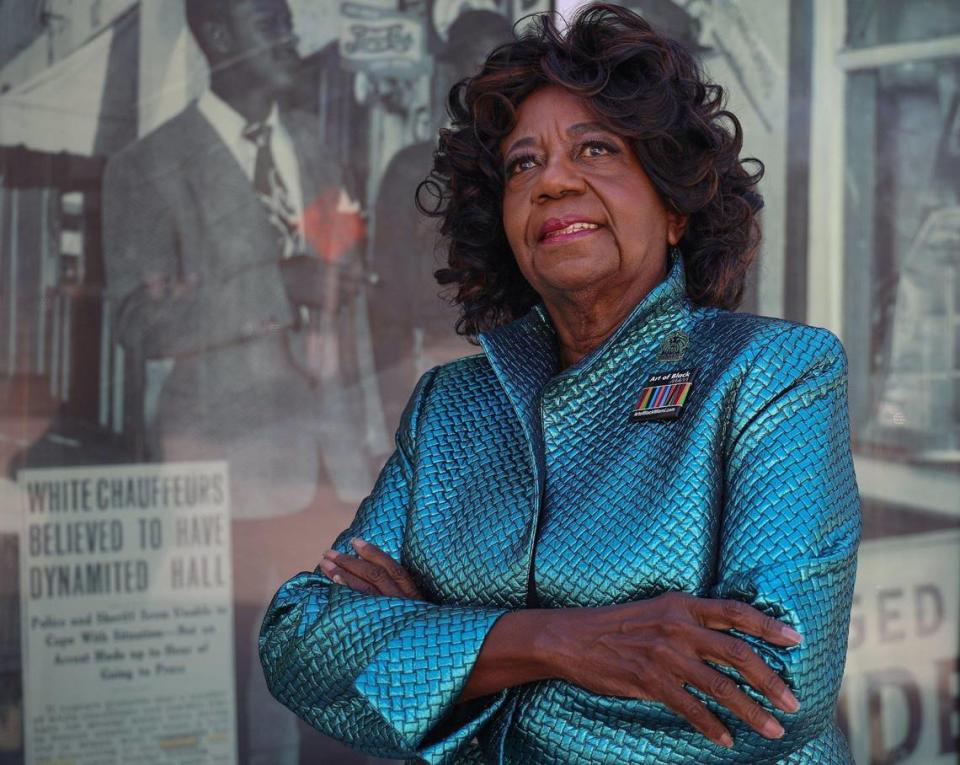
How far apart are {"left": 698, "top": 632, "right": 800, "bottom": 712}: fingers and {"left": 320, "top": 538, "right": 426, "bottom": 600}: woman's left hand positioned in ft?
1.62

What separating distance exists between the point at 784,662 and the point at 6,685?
8.21ft

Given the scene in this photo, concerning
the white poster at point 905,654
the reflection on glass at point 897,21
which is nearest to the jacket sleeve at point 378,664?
the white poster at point 905,654

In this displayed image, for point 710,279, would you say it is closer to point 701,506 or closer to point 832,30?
point 701,506

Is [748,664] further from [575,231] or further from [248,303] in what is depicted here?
[248,303]

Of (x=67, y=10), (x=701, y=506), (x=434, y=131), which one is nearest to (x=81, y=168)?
(x=67, y=10)

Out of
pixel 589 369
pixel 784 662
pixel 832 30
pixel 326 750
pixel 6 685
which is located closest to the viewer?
pixel 784 662

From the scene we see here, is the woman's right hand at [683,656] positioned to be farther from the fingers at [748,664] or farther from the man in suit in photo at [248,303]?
the man in suit in photo at [248,303]

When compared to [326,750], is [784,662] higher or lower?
higher

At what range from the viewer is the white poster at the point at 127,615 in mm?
3445

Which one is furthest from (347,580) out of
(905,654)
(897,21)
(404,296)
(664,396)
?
(897,21)

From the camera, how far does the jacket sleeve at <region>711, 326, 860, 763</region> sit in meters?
1.55

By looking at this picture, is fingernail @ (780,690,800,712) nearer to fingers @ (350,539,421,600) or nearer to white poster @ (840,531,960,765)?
fingers @ (350,539,421,600)

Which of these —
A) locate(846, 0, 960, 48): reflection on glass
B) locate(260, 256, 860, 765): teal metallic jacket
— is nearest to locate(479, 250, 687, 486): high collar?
locate(260, 256, 860, 765): teal metallic jacket

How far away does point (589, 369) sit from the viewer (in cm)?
187
